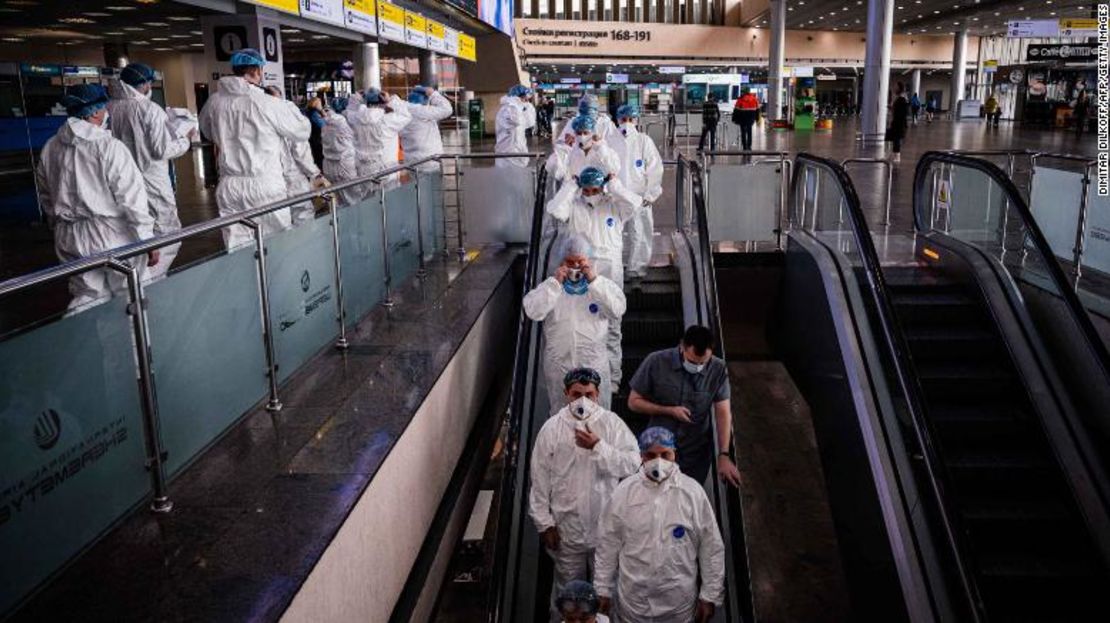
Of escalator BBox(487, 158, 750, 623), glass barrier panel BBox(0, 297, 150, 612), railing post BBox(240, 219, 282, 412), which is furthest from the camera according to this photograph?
escalator BBox(487, 158, 750, 623)

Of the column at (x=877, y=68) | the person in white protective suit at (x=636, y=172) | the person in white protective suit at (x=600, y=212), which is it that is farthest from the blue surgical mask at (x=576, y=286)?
the column at (x=877, y=68)

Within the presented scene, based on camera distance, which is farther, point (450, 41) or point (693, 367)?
point (450, 41)

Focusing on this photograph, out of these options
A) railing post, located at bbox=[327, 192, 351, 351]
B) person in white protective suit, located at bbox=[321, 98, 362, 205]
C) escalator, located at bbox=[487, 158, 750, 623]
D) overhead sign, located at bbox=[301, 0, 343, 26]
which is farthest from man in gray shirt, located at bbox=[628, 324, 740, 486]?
overhead sign, located at bbox=[301, 0, 343, 26]

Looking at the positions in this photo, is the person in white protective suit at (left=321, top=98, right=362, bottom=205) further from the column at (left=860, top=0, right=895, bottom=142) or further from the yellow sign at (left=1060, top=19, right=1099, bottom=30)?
the yellow sign at (left=1060, top=19, right=1099, bottom=30)

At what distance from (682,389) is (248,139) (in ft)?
12.4

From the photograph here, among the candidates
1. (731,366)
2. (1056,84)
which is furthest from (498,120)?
(1056,84)

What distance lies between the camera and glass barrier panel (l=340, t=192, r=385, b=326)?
259 inches

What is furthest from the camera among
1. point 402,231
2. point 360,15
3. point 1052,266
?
point 360,15

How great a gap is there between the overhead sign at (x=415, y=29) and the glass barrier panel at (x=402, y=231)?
395 inches

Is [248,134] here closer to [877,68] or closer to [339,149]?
[339,149]

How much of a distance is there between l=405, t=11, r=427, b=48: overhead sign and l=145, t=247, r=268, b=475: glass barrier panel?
1384 cm

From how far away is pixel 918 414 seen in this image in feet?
17.3

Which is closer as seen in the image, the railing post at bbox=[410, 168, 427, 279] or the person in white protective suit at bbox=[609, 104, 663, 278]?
the railing post at bbox=[410, 168, 427, 279]

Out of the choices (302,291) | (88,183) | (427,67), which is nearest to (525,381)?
(302,291)
